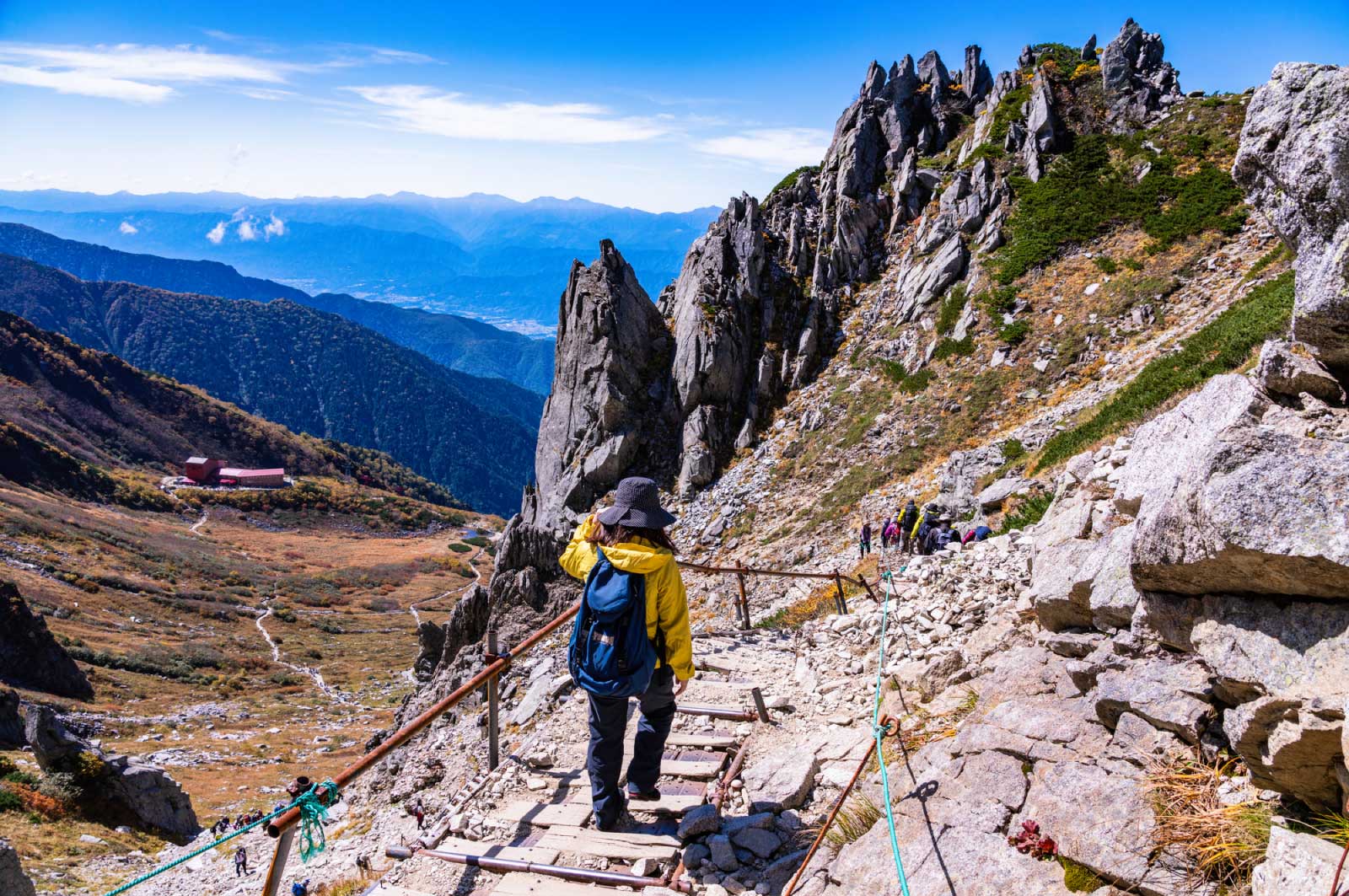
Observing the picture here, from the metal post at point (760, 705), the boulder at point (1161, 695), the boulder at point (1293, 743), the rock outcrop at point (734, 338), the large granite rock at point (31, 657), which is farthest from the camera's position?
the large granite rock at point (31, 657)

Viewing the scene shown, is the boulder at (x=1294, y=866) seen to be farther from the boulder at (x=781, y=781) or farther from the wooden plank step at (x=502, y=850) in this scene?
the wooden plank step at (x=502, y=850)

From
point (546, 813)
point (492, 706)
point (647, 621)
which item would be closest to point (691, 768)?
point (546, 813)

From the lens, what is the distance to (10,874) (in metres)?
13.4

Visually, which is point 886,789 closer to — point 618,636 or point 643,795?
point 618,636

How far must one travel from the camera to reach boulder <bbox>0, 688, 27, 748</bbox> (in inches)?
1243

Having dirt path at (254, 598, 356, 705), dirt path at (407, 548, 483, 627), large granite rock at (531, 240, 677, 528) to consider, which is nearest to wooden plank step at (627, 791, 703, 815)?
large granite rock at (531, 240, 677, 528)

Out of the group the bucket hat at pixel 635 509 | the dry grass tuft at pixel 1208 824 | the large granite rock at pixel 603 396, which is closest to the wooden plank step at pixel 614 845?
the bucket hat at pixel 635 509

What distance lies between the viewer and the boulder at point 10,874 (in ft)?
43.4

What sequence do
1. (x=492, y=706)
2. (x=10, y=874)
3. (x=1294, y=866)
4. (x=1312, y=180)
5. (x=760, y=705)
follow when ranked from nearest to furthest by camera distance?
(x=1294, y=866) → (x=1312, y=180) → (x=492, y=706) → (x=760, y=705) → (x=10, y=874)

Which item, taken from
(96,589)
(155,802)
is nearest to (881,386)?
(155,802)

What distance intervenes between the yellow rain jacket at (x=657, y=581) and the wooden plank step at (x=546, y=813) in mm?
2035

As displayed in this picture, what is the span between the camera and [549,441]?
1585 inches

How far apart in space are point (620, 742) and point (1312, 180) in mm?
6830

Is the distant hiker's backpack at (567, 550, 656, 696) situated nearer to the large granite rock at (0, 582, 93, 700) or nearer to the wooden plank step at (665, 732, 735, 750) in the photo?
A: the wooden plank step at (665, 732, 735, 750)
